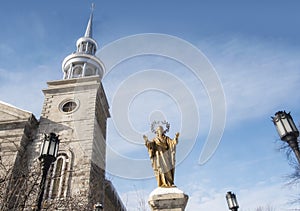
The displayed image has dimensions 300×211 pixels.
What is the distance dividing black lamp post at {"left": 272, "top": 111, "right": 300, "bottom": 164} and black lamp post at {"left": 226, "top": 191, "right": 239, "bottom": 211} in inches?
315

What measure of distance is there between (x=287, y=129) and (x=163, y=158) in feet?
10.9

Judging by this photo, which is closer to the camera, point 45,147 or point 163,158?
point 45,147

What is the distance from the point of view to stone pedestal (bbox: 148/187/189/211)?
253 inches

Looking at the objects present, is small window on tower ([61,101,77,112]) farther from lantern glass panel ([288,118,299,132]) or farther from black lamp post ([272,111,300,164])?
lantern glass panel ([288,118,299,132])

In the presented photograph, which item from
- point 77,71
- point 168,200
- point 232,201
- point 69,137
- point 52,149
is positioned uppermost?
point 77,71

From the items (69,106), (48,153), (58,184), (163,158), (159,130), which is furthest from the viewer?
(69,106)

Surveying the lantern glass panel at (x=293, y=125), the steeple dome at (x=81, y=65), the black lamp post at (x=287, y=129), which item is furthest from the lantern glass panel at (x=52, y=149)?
the steeple dome at (x=81, y=65)

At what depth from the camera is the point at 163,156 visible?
745cm

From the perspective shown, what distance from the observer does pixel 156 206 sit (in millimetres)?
6523

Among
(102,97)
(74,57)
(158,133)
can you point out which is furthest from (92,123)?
(158,133)

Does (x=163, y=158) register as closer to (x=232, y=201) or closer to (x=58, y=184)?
(x=232, y=201)

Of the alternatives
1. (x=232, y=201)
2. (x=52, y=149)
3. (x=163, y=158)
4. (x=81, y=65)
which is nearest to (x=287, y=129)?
(x=163, y=158)

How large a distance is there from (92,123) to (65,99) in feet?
12.3

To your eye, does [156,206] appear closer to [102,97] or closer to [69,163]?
[69,163]
